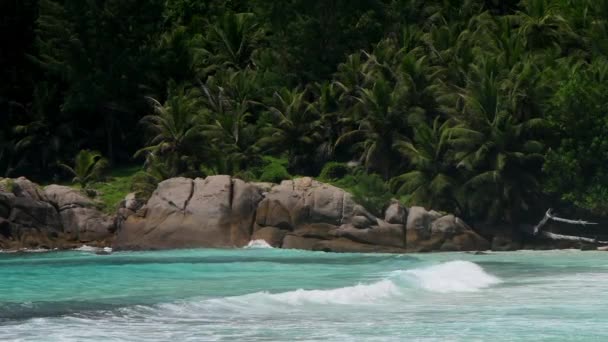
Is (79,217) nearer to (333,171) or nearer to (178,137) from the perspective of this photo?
(178,137)

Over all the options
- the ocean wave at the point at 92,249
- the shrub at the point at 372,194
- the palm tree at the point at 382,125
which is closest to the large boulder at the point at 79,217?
the ocean wave at the point at 92,249

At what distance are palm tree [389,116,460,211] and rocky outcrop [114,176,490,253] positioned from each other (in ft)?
4.26

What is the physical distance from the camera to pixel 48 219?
4072 cm

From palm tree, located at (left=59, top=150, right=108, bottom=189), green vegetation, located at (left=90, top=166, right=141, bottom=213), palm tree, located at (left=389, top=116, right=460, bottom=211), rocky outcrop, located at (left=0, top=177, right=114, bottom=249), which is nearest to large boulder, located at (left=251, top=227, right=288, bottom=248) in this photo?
palm tree, located at (left=389, top=116, right=460, bottom=211)

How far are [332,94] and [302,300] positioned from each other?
94.1 feet

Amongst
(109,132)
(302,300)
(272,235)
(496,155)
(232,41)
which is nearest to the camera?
(302,300)

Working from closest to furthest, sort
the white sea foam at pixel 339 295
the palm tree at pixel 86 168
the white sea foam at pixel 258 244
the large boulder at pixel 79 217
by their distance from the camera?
1. the white sea foam at pixel 339 295
2. the white sea foam at pixel 258 244
3. the large boulder at pixel 79 217
4. the palm tree at pixel 86 168

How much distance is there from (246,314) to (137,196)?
79.0 ft

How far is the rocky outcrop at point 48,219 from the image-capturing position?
1569 inches

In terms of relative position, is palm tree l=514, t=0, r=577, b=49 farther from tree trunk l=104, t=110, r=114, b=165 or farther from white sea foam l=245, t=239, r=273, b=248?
tree trunk l=104, t=110, r=114, b=165

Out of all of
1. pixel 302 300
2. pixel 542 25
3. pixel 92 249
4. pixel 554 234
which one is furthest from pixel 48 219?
pixel 542 25

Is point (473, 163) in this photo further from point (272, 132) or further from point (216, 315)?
point (216, 315)

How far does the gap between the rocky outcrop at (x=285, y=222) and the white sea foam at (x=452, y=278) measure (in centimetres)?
1028

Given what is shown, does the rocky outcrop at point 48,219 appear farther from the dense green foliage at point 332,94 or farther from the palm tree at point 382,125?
the palm tree at point 382,125
